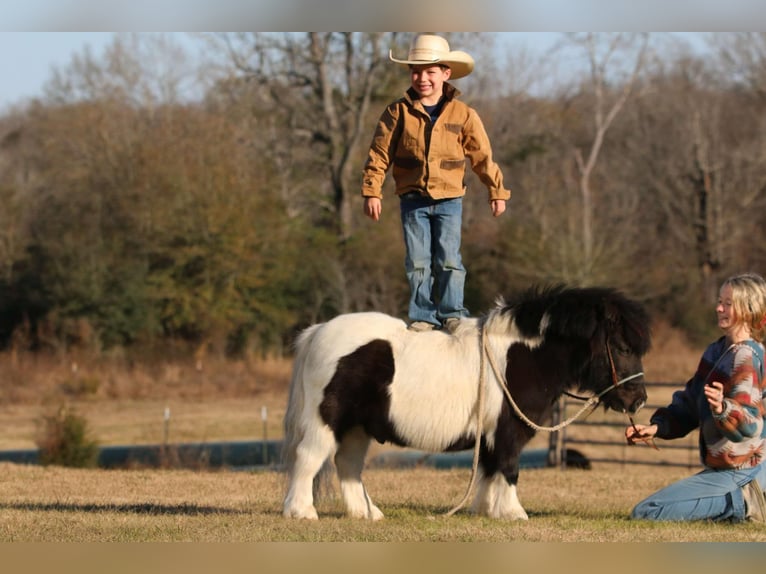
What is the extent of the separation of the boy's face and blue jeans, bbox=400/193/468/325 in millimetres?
803

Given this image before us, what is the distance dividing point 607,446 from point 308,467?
689 inches

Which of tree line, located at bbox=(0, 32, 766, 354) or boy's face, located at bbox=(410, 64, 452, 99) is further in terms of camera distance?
tree line, located at bbox=(0, 32, 766, 354)

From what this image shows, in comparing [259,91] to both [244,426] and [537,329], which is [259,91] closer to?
[244,426]

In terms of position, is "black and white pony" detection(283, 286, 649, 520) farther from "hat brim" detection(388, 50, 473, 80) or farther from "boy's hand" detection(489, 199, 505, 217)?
"hat brim" detection(388, 50, 473, 80)

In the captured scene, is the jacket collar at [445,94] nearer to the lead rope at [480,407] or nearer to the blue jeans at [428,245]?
the blue jeans at [428,245]

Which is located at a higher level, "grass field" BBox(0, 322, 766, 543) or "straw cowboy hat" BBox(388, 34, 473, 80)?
"straw cowboy hat" BBox(388, 34, 473, 80)

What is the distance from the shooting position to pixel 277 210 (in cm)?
4056

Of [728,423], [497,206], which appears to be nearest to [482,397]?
[497,206]

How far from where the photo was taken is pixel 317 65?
40.4m

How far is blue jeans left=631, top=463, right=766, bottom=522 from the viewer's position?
8.26 metres

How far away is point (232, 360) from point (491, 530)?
31.0 metres

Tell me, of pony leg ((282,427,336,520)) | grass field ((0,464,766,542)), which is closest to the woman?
grass field ((0,464,766,542))

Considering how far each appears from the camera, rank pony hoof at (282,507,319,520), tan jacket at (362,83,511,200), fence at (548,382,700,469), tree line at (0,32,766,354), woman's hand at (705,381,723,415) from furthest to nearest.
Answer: tree line at (0,32,766,354) → fence at (548,382,700,469) → tan jacket at (362,83,511,200) → pony hoof at (282,507,319,520) → woman's hand at (705,381,723,415)

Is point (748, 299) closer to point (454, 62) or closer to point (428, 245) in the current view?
point (428, 245)
